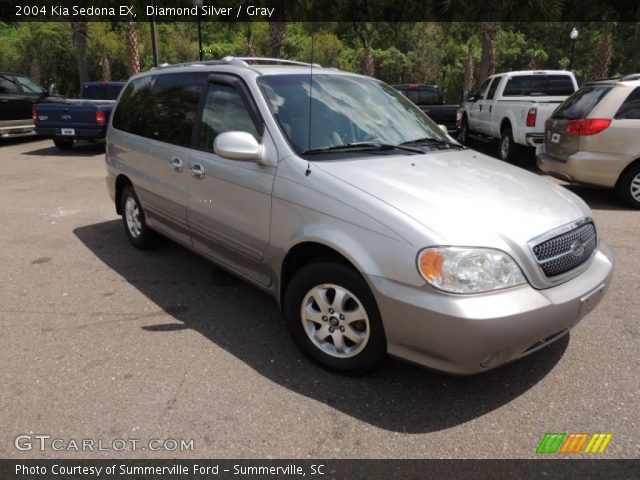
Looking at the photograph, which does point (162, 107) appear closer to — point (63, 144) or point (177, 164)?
point (177, 164)

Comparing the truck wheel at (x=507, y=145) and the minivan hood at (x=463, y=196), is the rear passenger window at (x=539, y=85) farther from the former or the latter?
the minivan hood at (x=463, y=196)

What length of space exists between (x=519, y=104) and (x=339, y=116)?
8.06 m

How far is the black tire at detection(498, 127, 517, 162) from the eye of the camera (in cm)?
1073

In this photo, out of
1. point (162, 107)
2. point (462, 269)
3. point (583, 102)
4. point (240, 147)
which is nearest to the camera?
point (462, 269)

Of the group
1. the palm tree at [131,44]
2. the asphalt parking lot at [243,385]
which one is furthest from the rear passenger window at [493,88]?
the palm tree at [131,44]

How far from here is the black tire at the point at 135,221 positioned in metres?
5.17

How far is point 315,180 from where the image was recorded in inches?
119

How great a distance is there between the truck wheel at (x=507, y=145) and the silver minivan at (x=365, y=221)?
7208 millimetres

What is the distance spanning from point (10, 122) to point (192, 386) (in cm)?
1396

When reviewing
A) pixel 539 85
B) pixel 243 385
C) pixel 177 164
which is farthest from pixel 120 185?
pixel 539 85

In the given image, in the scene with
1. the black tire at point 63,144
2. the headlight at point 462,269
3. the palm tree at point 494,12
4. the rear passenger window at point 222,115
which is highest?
the palm tree at point 494,12

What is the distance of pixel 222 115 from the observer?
3.81 meters

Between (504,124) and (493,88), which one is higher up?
(493,88)

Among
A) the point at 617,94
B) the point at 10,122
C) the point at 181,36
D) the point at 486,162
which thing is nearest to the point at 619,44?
the point at 181,36
